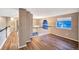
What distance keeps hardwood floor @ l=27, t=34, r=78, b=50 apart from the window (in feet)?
0.84

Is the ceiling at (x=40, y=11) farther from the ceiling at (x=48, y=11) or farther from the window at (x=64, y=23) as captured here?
the window at (x=64, y=23)

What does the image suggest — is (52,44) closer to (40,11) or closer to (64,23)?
(64,23)

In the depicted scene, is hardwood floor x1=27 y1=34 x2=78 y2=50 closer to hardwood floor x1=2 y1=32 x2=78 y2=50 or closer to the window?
hardwood floor x1=2 y1=32 x2=78 y2=50

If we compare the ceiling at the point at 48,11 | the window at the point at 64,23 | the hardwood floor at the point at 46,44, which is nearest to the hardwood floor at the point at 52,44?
the hardwood floor at the point at 46,44

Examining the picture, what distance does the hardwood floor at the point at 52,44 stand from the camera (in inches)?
86.7

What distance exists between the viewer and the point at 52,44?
2.26 m

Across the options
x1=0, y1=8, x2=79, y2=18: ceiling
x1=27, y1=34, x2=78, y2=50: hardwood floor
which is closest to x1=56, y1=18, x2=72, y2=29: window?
x1=0, y1=8, x2=79, y2=18: ceiling

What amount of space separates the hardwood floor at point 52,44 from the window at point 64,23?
26cm

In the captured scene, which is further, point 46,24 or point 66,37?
point 46,24

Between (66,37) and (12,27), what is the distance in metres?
1.19

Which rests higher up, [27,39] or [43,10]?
[43,10]
